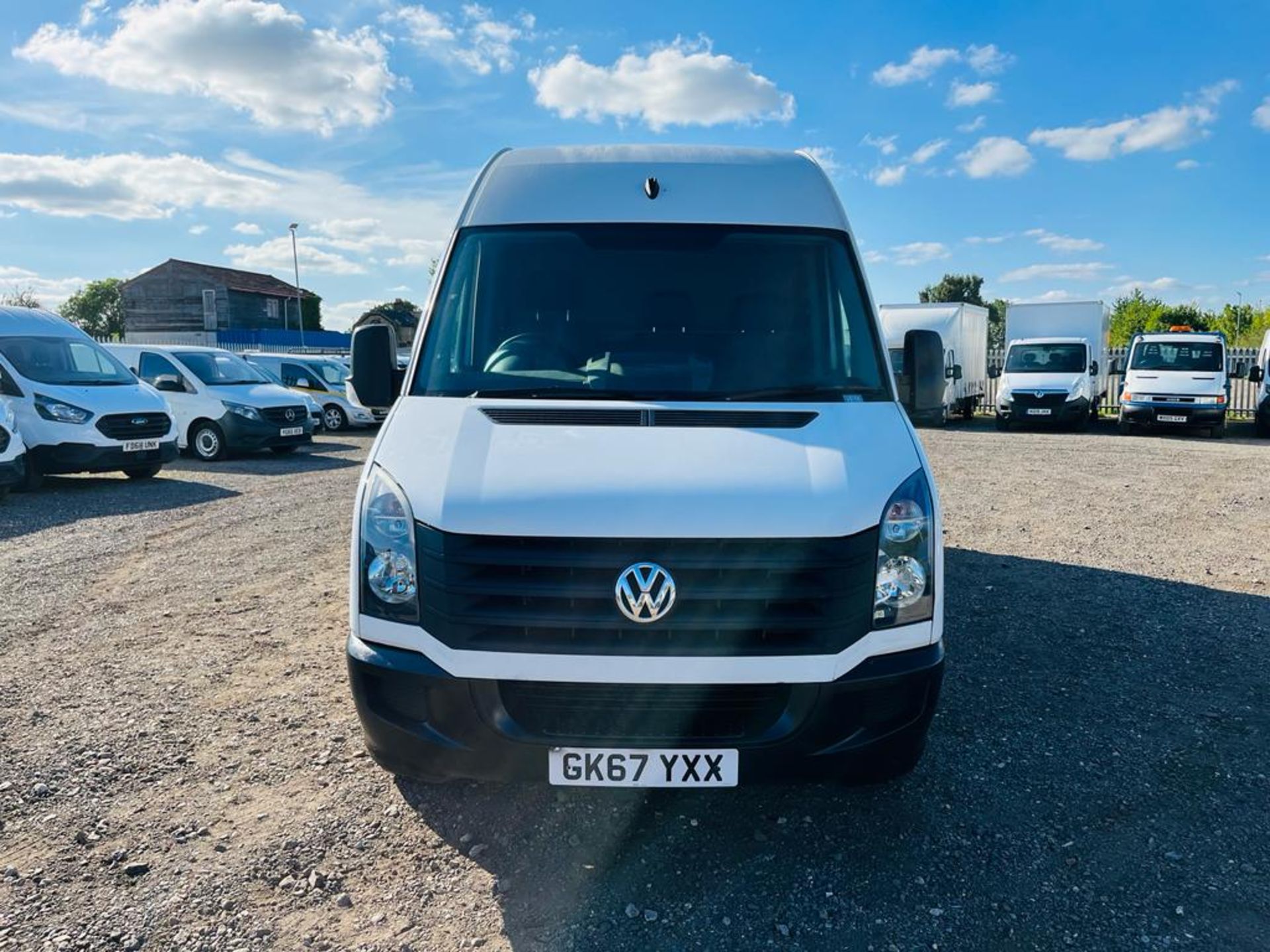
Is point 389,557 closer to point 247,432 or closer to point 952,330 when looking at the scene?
point 247,432

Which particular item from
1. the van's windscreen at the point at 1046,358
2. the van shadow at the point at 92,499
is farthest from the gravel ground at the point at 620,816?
the van's windscreen at the point at 1046,358

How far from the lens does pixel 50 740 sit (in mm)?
3826

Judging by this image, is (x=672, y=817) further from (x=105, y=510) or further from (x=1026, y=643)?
(x=105, y=510)

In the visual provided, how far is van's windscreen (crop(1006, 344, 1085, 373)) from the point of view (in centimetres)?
1967

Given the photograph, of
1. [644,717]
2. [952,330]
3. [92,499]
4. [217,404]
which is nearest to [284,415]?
[217,404]

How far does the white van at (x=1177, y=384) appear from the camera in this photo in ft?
58.9

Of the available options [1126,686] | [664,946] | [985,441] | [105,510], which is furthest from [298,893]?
[985,441]

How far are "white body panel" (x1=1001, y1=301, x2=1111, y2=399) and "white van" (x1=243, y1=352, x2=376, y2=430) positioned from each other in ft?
50.9

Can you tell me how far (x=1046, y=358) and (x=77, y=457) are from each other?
18641mm

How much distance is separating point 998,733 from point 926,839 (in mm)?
1013

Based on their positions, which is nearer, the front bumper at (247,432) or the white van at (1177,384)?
the front bumper at (247,432)

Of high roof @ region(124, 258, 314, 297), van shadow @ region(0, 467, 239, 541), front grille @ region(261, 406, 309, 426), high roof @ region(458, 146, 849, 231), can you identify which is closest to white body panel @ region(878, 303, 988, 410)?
front grille @ region(261, 406, 309, 426)

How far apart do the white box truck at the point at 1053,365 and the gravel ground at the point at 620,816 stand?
14223 millimetres

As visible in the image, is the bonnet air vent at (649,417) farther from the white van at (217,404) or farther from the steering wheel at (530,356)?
the white van at (217,404)
